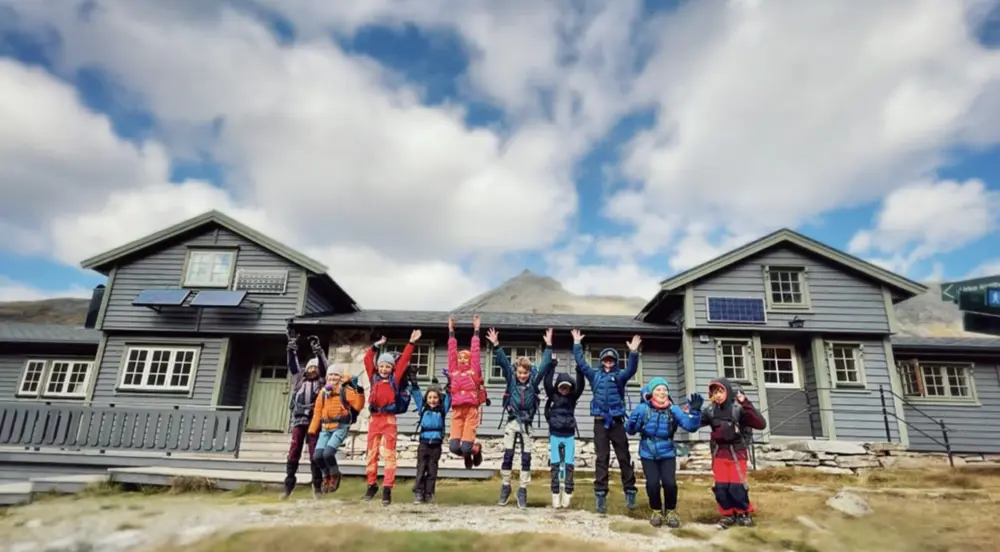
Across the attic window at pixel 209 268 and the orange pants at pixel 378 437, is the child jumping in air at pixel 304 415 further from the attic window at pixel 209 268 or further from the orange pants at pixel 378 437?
the attic window at pixel 209 268

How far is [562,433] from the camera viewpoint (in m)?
6.90

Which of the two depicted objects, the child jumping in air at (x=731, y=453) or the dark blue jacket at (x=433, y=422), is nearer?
the child jumping in air at (x=731, y=453)

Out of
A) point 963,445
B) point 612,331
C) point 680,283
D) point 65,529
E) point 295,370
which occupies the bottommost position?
point 65,529

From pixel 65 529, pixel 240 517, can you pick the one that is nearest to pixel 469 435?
pixel 240 517

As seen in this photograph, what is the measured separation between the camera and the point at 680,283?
14492 mm

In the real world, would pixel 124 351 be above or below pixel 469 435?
above

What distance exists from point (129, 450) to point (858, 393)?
1803 cm

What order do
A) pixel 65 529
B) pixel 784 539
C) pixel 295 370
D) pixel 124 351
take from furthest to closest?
pixel 124 351 < pixel 295 370 < pixel 65 529 < pixel 784 539

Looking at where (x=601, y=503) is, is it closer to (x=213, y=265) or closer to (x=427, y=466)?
(x=427, y=466)

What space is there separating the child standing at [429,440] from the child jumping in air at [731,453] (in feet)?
11.2

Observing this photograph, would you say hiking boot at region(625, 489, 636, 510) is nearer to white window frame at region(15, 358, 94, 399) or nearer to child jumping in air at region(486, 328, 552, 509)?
child jumping in air at region(486, 328, 552, 509)

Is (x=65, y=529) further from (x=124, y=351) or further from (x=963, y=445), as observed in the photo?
(x=963, y=445)

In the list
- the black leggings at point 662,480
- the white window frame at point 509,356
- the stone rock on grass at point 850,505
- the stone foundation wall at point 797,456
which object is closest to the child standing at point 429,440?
the black leggings at point 662,480

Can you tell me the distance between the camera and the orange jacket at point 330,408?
296 inches
